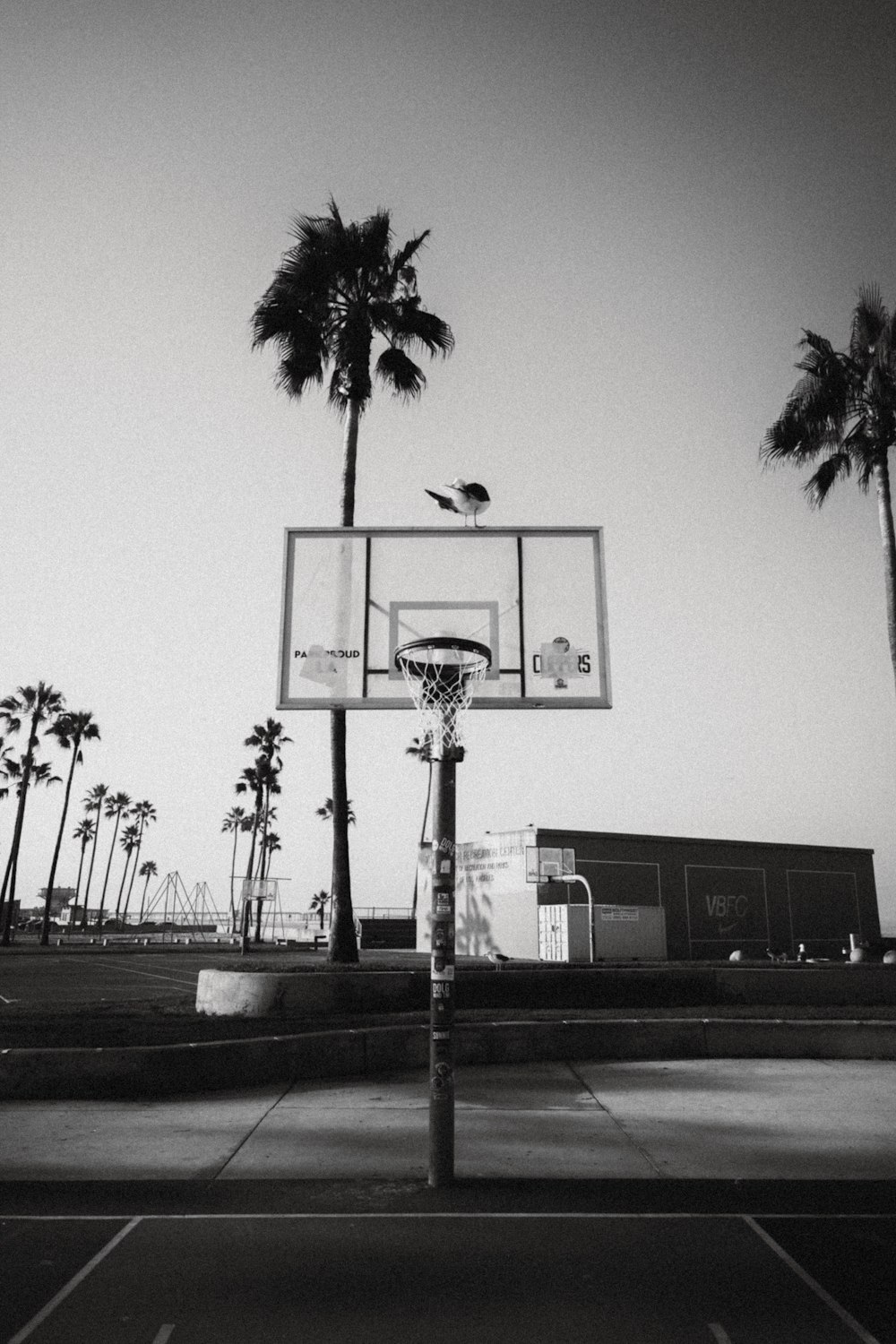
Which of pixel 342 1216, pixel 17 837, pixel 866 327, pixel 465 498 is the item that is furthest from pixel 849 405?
pixel 17 837

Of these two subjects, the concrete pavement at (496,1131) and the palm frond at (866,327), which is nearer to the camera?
the concrete pavement at (496,1131)

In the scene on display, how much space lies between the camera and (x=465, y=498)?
10641 millimetres

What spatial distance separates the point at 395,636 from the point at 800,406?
14976 mm

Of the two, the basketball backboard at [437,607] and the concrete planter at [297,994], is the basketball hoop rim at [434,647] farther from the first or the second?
the concrete planter at [297,994]

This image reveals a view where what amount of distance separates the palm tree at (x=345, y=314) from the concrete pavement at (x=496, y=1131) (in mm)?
10930

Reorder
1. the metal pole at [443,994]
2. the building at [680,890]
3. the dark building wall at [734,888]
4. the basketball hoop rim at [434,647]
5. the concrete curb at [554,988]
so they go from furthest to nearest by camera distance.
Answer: the dark building wall at [734,888], the building at [680,890], the concrete curb at [554,988], the basketball hoop rim at [434,647], the metal pole at [443,994]

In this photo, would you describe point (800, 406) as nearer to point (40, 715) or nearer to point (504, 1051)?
point (504, 1051)

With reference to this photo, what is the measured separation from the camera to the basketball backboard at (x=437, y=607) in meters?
10.3

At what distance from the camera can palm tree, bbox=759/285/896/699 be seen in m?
20.9

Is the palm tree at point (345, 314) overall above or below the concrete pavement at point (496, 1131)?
above

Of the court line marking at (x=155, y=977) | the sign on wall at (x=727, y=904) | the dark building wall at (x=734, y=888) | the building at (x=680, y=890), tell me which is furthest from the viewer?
the sign on wall at (x=727, y=904)

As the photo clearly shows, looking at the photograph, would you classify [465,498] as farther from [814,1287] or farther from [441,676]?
[814,1287]

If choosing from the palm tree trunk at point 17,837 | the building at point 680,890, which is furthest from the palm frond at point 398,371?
the palm tree trunk at point 17,837

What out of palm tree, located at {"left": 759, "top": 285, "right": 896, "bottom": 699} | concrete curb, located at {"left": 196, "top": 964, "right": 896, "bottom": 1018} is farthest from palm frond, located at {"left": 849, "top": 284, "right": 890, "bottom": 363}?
concrete curb, located at {"left": 196, "top": 964, "right": 896, "bottom": 1018}
